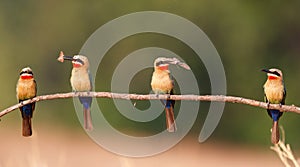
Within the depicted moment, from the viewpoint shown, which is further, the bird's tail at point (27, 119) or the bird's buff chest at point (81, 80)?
the bird's buff chest at point (81, 80)

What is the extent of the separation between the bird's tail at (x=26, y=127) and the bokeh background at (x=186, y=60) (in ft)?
33.7

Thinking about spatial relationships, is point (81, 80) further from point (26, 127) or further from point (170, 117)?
point (170, 117)

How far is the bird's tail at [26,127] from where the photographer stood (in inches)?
109

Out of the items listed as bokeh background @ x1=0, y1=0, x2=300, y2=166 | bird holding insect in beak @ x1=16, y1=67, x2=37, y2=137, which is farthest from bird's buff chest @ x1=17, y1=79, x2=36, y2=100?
bokeh background @ x1=0, y1=0, x2=300, y2=166

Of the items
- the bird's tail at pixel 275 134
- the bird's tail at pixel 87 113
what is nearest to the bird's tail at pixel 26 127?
the bird's tail at pixel 87 113

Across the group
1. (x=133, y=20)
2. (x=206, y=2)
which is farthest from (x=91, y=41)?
(x=206, y=2)

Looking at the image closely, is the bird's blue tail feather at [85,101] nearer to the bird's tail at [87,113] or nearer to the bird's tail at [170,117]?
the bird's tail at [87,113]

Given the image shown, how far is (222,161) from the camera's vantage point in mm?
13266

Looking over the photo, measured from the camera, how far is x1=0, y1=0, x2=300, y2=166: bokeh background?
13.8 meters

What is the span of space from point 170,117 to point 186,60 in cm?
1152

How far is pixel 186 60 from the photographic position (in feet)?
46.9

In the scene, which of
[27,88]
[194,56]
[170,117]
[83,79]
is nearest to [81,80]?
[83,79]

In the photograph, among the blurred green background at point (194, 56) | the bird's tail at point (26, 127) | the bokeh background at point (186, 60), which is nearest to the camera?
the bird's tail at point (26, 127)

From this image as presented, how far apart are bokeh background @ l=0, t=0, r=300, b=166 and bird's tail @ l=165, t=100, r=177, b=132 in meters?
10.2
